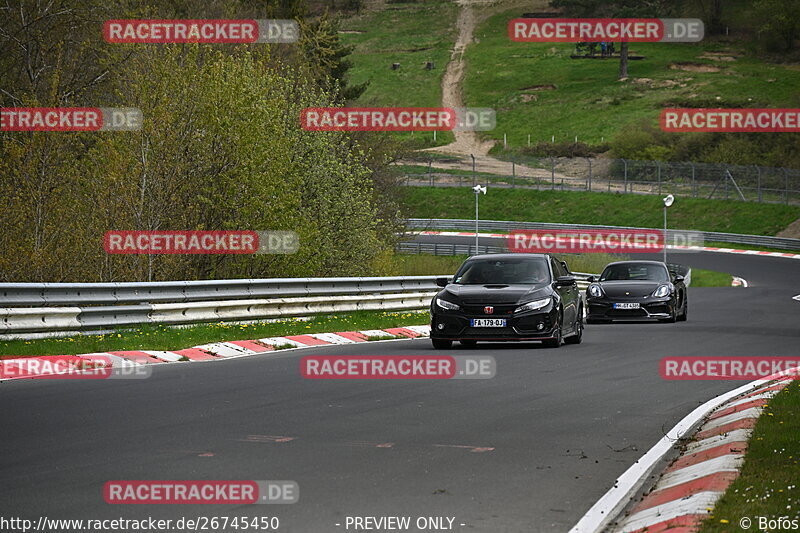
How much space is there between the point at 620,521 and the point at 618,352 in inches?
480

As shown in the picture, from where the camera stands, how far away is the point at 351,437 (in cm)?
1003

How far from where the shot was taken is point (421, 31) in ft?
548

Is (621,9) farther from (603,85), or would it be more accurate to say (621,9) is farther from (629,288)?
(629,288)

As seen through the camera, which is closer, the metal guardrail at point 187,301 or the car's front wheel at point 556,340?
the metal guardrail at point 187,301

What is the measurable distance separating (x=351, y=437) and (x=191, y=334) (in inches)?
409

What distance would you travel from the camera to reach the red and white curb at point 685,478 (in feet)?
22.2

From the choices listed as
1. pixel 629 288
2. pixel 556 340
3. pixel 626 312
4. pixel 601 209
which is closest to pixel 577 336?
pixel 556 340

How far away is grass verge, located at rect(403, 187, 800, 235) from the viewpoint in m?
71.4

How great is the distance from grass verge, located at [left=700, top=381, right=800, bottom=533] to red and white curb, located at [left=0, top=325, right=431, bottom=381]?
9.04m

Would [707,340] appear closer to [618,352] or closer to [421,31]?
[618,352]

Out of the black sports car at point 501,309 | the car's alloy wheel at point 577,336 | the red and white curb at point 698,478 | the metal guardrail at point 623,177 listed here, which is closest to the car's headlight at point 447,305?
the black sports car at point 501,309

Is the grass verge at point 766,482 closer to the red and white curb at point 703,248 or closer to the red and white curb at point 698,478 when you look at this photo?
the red and white curb at point 698,478

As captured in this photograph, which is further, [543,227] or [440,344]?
[543,227]

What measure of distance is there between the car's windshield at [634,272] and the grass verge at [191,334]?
482 cm
